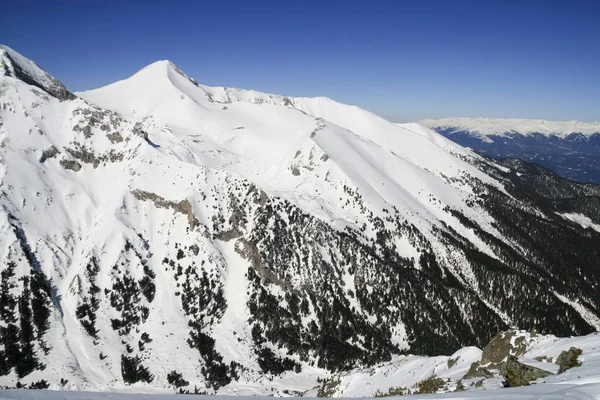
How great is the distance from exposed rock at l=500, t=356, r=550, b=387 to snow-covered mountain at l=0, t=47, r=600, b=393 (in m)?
96.9

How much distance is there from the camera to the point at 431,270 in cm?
16000

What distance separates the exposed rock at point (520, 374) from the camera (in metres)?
25.9

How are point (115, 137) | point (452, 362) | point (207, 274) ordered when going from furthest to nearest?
1. point (115, 137)
2. point (207, 274)
3. point (452, 362)

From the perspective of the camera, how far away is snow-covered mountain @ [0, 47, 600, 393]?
389ft

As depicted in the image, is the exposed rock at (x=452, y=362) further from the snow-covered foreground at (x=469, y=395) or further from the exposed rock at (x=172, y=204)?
the exposed rock at (x=172, y=204)

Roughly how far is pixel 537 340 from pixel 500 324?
337ft

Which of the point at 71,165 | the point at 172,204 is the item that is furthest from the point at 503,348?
the point at 71,165

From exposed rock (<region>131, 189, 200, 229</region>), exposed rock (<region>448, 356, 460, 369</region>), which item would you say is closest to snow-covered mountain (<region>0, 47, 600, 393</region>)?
exposed rock (<region>131, 189, 200, 229</region>)

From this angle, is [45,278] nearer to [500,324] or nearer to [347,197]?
[347,197]

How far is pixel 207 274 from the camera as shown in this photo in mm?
142750

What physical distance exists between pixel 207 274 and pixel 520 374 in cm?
12987

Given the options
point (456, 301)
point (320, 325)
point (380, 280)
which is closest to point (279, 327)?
point (320, 325)

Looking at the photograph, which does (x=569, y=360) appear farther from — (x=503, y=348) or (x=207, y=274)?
(x=207, y=274)

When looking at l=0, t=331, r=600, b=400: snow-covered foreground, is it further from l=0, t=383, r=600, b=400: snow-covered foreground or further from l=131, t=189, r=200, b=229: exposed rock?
l=131, t=189, r=200, b=229: exposed rock
